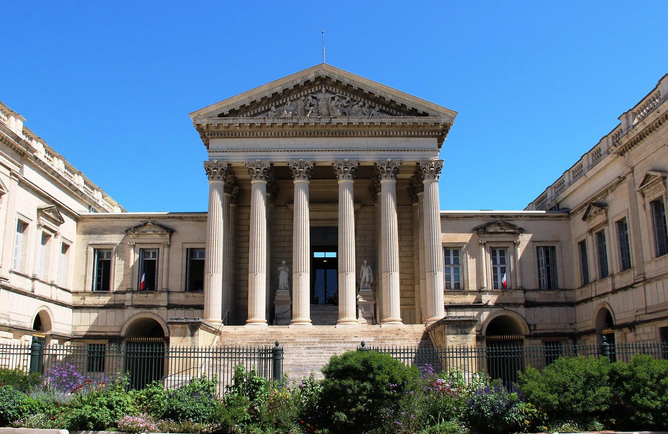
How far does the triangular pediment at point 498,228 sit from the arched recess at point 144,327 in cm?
1776

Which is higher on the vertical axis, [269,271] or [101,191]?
[101,191]

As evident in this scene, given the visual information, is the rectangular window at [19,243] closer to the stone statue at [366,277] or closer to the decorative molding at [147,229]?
the decorative molding at [147,229]

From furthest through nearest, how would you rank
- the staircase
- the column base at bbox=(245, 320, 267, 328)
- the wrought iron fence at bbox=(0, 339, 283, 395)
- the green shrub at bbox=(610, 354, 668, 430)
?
the column base at bbox=(245, 320, 267, 328) < the staircase < the wrought iron fence at bbox=(0, 339, 283, 395) < the green shrub at bbox=(610, 354, 668, 430)

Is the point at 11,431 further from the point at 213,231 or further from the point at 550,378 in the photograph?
the point at 213,231

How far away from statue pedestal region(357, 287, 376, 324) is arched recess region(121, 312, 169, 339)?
33.1ft

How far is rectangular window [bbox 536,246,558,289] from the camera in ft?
122

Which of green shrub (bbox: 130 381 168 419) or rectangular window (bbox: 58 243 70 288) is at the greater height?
rectangular window (bbox: 58 243 70 288)

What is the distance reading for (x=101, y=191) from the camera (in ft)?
138

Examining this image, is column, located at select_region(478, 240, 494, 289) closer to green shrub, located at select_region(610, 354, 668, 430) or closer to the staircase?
the staircase

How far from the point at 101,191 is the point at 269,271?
501 inches

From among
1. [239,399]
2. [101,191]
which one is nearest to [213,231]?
[101,191]

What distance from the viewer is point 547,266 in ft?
123

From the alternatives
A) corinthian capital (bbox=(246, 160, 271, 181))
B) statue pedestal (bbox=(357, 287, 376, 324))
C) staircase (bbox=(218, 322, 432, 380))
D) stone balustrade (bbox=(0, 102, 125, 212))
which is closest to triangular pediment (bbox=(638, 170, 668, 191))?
staircase (bbox=(218, 322, 432, 380))

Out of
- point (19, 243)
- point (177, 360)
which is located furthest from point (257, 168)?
point (19, 243)
